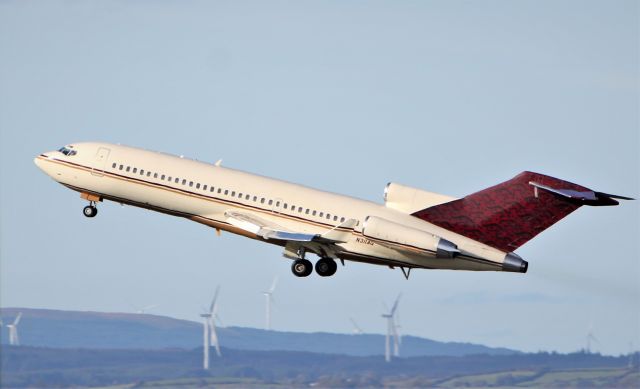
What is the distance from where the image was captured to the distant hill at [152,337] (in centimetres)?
13862

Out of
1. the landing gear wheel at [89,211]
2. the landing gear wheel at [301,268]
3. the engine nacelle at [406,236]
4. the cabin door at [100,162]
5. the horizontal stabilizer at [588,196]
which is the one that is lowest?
the landing gear wheel at [301,268]

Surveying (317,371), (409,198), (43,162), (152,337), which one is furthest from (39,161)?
(152,337)

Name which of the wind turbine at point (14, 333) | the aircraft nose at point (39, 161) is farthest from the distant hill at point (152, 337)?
the aircraft nose at point (39, 161)

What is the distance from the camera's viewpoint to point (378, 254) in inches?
Result: 2579

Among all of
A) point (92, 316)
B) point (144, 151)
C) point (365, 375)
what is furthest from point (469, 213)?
point (92, 316)

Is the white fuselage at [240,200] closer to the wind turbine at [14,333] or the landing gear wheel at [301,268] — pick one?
the landing gear wheel at [301,268]

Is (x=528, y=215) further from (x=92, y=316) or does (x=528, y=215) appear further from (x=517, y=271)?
(x=92, y=316)

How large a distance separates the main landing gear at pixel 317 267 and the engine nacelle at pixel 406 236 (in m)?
4.03

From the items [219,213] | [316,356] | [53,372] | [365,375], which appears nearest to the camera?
[219,213]

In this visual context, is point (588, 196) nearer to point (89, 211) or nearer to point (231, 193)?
point (231, 193)

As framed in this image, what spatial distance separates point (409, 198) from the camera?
218ft

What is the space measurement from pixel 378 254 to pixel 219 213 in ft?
26.0

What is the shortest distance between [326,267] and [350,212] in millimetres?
3191

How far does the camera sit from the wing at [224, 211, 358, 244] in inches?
2537
